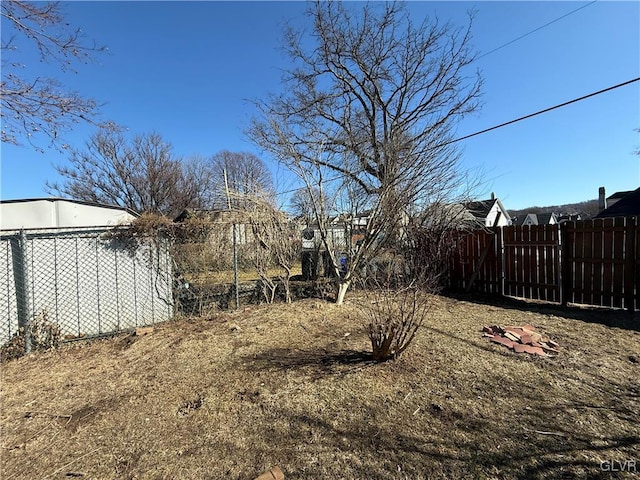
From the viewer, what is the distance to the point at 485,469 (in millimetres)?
1966

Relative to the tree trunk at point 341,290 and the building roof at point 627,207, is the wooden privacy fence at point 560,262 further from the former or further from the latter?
the building roof at point 627,207

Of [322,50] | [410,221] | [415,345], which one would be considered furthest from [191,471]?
[322,50]

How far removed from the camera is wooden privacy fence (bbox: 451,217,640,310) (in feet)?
18.5

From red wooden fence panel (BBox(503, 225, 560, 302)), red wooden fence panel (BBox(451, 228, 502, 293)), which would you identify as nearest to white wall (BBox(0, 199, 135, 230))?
red wooden fence panel (BBox(451, 228, 502, 293))

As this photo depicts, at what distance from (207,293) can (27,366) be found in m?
2.53

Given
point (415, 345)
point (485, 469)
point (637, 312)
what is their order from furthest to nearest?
point (637, 312), point (415, 345), point (485, 469)

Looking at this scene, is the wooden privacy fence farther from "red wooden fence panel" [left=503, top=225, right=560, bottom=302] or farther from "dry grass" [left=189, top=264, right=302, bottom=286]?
"dry grass" [left=189, top=264, right=302, bottom=286]

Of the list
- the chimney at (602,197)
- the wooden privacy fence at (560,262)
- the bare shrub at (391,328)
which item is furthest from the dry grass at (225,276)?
the chimney at (602,197)

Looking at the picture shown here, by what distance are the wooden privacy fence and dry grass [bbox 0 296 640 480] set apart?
169cm

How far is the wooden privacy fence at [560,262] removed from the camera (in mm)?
5637

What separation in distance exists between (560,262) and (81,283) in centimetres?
874

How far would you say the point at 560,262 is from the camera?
6469 millimetres

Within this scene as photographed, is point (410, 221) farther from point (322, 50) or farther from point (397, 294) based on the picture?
point (322, 50)

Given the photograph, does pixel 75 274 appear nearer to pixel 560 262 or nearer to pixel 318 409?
pixel 318 409
